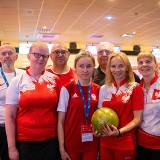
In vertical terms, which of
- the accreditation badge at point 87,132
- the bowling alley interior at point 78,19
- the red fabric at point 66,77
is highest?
the bowling alley interior at point 78,19

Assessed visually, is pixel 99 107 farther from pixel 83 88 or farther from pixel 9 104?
pixel 9 104

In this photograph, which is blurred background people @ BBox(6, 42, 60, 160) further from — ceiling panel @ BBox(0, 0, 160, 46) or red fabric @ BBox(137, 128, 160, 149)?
ceiling panel @ BBox(0, 0, 160, 46)

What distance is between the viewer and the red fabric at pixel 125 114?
2.22 meters

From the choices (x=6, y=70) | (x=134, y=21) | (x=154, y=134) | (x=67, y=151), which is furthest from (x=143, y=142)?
(x=134, y=21)

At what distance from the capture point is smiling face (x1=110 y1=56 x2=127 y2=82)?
231 cm

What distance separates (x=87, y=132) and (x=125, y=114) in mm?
371

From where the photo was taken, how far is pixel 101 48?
3.16 metres

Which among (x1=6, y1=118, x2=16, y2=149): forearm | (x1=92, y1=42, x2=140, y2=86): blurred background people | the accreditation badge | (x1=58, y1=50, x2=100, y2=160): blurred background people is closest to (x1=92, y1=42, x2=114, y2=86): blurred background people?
(x1=92, y1=42, x2=140, y2=86): blurred background people

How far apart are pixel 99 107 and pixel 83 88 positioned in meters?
0.23

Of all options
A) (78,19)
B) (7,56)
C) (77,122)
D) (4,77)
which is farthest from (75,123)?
(78,19)

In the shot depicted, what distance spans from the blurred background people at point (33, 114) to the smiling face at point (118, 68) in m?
0.57

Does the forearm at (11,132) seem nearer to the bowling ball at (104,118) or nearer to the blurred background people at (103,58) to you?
the bowling ball at (104,118)

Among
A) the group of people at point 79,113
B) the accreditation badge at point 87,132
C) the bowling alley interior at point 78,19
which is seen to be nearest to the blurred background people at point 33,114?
the group of people at point 79,113

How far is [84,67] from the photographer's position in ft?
7.72
